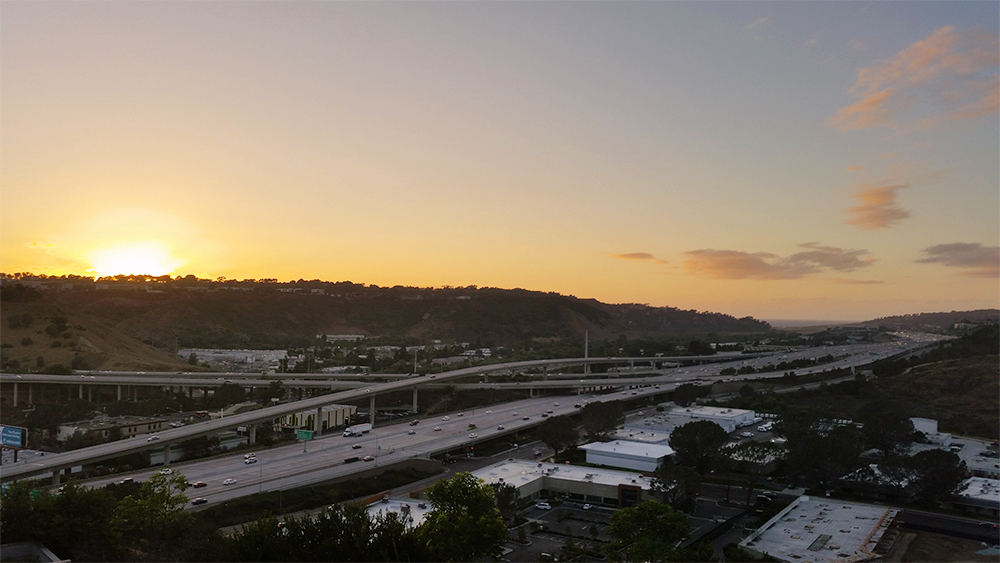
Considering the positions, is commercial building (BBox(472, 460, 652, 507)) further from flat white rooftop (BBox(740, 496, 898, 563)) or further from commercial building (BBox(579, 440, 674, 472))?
flat white rooftop (BBox(740, 496, 898, 563))

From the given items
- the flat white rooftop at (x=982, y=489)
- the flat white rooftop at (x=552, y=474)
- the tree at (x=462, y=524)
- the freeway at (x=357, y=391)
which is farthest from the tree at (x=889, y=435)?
the tree at (x=462, y=524)

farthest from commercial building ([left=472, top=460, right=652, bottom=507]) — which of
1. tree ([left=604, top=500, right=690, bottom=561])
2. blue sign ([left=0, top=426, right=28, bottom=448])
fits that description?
blue sign ([left=0, top=426, right=28, bottom=448])

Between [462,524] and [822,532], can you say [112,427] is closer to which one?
[462,524]

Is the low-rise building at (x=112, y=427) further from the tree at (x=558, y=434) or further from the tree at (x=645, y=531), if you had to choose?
the tree at (x=645, y=531)

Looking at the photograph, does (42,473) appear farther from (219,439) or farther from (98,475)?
(219,439)

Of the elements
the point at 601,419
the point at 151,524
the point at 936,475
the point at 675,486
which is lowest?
the point at 675,486

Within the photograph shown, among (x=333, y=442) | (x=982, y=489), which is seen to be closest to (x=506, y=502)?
(x=333, y=442)
